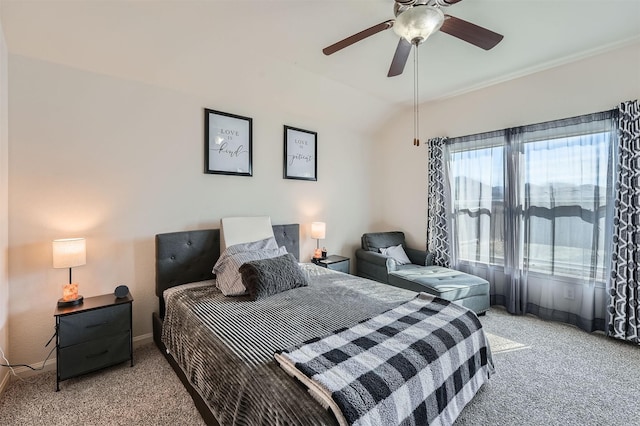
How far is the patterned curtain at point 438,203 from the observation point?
3.98m

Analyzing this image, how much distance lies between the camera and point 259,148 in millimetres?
3389

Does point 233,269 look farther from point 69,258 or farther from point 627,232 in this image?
point 627,232

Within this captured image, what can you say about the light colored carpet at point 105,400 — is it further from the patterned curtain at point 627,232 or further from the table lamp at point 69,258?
the patterned curtain at point 627,232

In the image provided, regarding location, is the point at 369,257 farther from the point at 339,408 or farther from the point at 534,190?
the point at 339,408

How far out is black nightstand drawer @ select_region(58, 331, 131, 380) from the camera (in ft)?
6.57

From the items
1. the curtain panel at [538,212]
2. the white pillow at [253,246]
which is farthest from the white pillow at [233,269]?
the curtain panel at [538,212]

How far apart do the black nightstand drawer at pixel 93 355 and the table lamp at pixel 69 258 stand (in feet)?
1.15

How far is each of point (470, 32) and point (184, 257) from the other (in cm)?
306

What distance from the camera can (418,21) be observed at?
1.64 m

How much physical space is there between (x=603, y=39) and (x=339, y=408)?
3.78 meters

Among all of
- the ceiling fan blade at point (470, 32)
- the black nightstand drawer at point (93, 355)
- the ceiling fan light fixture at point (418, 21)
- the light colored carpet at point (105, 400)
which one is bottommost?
the light colored carpet at point (105, 400)

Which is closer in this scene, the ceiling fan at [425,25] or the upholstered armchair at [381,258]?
the ceiling fan at [425,25]

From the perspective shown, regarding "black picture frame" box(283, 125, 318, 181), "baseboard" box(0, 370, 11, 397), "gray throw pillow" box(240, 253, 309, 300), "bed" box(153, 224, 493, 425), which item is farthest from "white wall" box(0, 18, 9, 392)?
"black picture frame" box(283, 125, 318, 181)

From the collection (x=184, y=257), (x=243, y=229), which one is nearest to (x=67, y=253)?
(x=184, y=257)
